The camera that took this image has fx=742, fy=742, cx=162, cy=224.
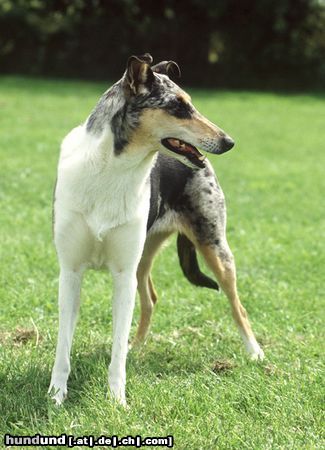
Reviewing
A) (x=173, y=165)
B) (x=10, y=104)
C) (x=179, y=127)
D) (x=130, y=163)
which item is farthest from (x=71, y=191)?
(x=10, y=104)

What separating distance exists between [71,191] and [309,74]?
81.0ft

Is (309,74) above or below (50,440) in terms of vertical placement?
below

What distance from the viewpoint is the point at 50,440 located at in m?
3.66

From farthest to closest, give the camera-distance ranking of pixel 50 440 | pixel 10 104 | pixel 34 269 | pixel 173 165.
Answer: pixel 10 104 → pixel 34 269 → pixel 173 165 → pixel 50 440

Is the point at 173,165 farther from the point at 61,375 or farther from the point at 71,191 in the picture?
the point at 61,375

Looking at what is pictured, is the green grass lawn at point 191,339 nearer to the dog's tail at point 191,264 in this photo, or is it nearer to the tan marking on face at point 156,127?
the dog's tail at point 191,264

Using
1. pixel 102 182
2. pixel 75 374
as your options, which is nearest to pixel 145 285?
pixel 75 374

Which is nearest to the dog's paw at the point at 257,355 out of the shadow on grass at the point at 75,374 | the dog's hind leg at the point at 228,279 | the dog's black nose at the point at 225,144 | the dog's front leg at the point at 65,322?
the dog's hind leg at the point at 228,279

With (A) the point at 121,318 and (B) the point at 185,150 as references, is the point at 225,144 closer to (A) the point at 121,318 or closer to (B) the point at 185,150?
(B) the point at 185,150

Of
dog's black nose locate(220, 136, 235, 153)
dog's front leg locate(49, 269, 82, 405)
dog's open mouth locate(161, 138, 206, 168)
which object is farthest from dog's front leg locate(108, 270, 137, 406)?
dog's black nose locate(220, 136, 235, 153)

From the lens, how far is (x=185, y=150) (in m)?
4.09

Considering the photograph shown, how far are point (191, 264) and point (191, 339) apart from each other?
551 millimetres

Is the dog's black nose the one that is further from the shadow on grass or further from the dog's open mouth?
the shadow on grass

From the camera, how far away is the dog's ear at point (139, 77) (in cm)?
392
